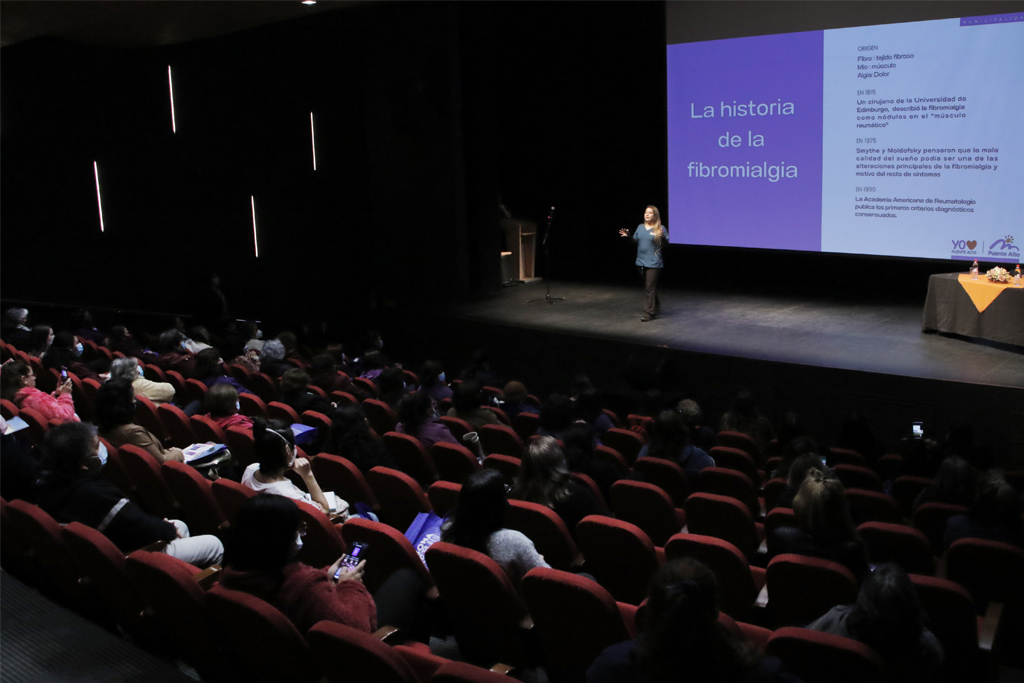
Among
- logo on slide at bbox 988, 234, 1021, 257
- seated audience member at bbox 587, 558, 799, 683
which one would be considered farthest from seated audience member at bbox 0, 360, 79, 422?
logo on slide at bbox 988, 234, 1021, 257

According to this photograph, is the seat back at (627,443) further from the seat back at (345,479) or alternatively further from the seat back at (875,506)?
the seat back at (345,479)

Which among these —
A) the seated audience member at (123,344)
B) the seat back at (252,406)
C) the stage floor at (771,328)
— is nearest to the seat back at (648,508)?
the seat back at (252,406)

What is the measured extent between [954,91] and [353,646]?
25.0ft

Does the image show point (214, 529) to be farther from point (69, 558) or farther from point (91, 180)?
point (91, 180)

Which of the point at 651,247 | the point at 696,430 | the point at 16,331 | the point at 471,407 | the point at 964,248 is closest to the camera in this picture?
the point at 471,407

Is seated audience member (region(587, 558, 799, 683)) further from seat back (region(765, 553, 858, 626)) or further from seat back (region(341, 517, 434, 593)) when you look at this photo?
seat back (region(341, 517, 434, 593))

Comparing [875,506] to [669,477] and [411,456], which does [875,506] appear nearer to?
[669,477]

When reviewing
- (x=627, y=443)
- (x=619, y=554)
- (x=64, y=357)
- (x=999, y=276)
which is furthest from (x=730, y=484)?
(x=64, y=357)

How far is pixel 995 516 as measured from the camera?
3334 millimetres

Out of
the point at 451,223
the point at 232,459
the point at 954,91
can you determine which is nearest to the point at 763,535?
the point at 232,459

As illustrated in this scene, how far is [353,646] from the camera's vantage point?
2.04m

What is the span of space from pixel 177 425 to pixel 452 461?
1623 mm

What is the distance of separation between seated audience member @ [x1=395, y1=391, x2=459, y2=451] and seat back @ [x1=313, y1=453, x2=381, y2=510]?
88cm

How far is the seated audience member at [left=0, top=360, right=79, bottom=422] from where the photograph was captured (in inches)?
198
